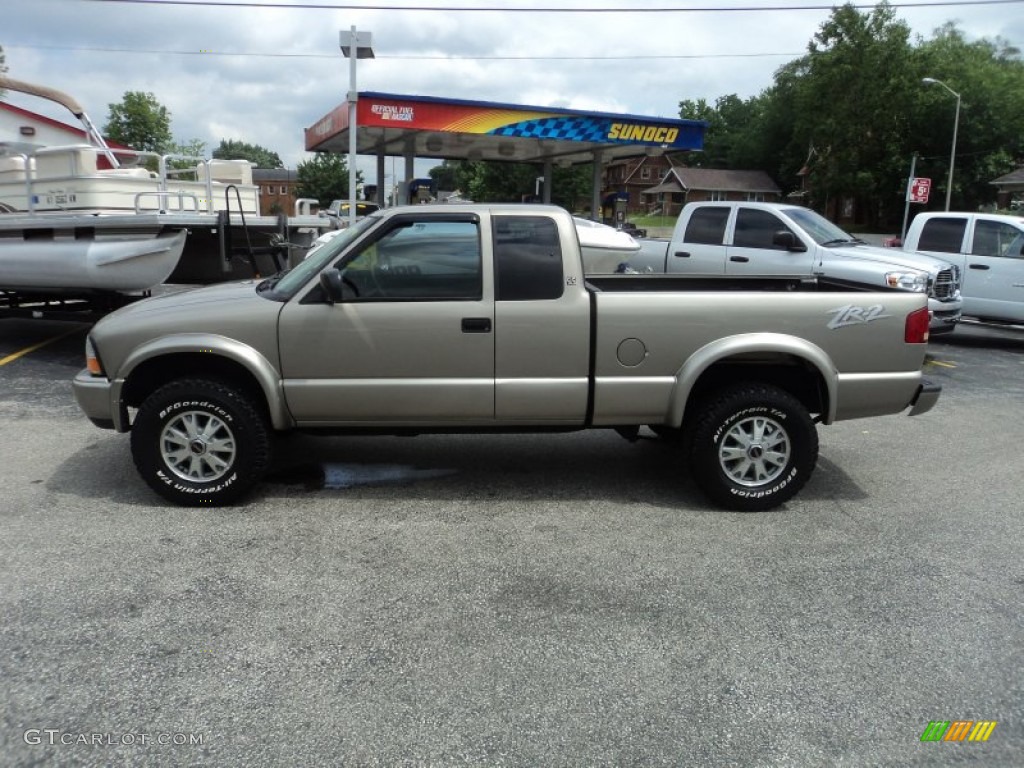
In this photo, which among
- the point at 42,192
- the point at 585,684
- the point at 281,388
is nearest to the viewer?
the point at 585,684

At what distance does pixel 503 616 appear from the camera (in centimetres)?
370

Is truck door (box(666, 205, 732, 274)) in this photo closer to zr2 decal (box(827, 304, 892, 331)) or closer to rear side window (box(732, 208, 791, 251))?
rear side window (box(732, 208, 791, 251))

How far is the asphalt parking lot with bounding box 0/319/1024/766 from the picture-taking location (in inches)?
113

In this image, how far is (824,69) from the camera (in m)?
63.1

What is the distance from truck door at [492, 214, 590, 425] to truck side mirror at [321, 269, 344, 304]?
922 mm

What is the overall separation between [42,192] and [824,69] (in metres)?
65.2

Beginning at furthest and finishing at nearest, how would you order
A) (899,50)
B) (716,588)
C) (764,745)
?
(899,50) < (716,588) < (764,745)

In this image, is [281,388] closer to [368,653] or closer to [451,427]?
[451,427]

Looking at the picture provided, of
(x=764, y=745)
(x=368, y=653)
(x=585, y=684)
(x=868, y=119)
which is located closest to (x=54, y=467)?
(x=368, y=653)

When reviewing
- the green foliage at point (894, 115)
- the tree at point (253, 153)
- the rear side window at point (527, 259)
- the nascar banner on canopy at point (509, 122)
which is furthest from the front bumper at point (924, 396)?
the tree at point (253, 153)

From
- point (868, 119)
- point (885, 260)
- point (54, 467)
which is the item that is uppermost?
point (868, 119)

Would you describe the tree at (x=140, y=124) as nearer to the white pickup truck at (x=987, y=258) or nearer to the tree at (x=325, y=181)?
the tree at (x=325, y=181)

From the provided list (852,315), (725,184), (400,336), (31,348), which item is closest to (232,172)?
(31,348)

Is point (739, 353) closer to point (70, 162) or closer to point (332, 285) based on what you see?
point (332, 285)
